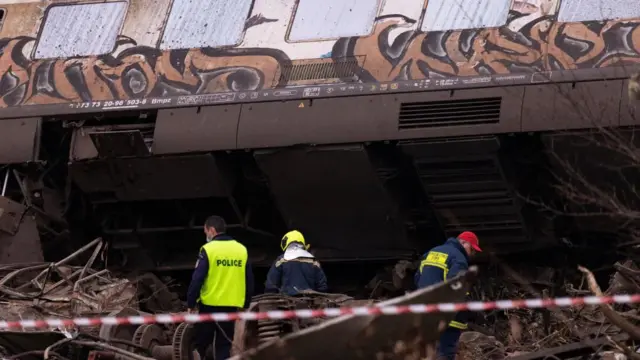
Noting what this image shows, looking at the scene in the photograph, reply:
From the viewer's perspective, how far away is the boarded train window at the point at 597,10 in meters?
12.1

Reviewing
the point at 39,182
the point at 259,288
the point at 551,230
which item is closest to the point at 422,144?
the point at 551,230

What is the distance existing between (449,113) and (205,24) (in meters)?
3.01

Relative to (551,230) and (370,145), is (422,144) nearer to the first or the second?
(370,145)

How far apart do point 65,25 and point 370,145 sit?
3976 mm

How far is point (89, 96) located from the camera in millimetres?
13898

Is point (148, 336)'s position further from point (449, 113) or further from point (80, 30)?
point (80, 30)

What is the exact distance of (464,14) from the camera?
12.7 metres

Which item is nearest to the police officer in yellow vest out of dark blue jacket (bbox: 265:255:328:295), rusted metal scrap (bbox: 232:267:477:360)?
dark blue jacket (bbox: 265:255:328:295)

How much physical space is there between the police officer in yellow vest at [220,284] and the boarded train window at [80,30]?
14.4ft

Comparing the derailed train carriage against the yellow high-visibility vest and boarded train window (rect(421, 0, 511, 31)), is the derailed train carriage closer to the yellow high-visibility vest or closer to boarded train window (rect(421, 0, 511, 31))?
boarded train window (rect(421, 0, 511, 31))

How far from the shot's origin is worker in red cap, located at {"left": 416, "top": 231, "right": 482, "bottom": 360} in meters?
10.1

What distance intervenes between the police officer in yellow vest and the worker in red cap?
1.43 metres

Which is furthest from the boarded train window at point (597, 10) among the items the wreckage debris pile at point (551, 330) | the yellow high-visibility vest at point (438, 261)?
the yellow high-visibility vest at point (438, 261)

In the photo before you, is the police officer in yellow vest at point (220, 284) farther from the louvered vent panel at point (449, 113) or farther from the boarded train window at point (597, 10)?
the boarded train window at point (597, 10)
